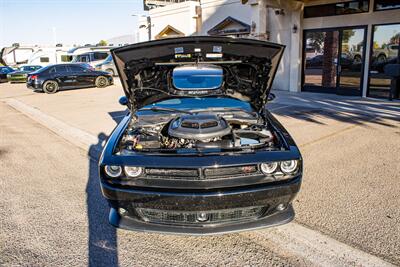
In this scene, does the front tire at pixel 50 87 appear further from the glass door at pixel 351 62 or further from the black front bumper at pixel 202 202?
the black front bumper at pixel 202 202

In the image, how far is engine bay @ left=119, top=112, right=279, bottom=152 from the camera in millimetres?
3283

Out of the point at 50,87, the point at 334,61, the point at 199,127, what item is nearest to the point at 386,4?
the point at 334,61

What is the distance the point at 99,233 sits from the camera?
3240mm

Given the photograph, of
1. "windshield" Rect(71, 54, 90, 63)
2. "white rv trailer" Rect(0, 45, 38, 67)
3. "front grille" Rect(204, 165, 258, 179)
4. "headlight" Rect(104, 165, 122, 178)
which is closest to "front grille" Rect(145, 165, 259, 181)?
"front grille" Rect(204, 165, 258, 179)

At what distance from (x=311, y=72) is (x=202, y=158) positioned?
34.9ft

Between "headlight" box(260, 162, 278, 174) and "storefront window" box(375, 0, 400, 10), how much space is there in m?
9.29

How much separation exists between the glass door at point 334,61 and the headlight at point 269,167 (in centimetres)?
A: 931

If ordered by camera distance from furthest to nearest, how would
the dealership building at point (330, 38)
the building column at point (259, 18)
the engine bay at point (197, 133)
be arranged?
the building column at point (259, 18) → the dealership building at point (330, 38) → the engine bay at point (197, 133)

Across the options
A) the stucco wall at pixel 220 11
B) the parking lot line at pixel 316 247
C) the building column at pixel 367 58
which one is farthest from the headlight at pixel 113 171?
the stucco wall at pixel 220 11

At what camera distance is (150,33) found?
22172mm

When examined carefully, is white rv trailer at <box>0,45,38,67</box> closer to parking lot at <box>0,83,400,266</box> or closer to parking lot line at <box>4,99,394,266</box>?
parking lot at <box>0,83,400,266</box>

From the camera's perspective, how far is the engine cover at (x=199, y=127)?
3.29m

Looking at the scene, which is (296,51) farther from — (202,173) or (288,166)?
(202,173)

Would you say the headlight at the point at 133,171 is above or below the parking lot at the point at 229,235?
above
